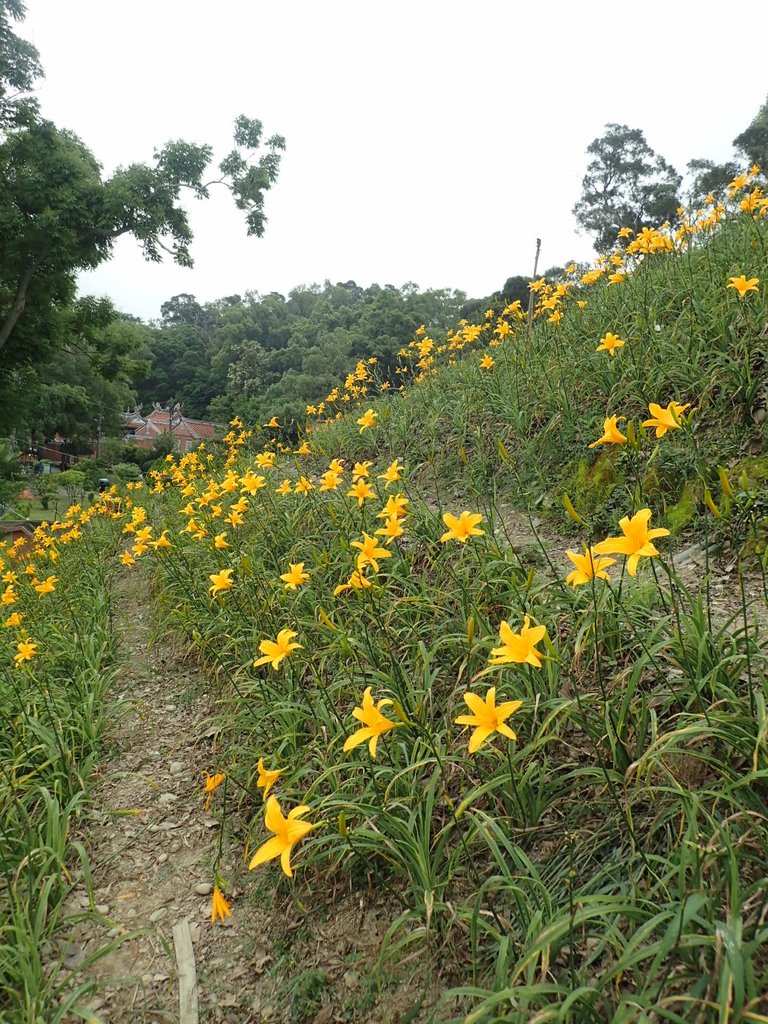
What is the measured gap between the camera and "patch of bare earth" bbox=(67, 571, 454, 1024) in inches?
50.0

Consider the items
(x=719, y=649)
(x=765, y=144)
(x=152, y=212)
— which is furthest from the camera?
(x=765, y=144)

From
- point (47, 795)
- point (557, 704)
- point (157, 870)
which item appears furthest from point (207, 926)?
point (557, 704)

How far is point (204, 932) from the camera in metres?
1.54

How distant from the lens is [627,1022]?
860 mm

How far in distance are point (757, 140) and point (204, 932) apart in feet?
86.9

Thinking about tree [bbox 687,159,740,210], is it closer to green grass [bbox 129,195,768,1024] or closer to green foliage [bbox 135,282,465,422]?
green foliage [bbox 135,282,465,422]

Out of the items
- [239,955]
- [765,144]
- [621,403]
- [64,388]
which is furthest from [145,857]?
[765,144]

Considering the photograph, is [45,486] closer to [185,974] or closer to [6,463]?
[6,463]

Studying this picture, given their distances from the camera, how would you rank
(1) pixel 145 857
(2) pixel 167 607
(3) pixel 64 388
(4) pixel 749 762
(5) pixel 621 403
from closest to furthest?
(4) pixel 749 762 < (1) pixel 145 857 < (5) pixel 621 403 < (2) pixel 167 607 < (3) pixel 64 388

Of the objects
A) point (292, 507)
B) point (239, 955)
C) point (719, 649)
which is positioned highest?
point (292, 507)

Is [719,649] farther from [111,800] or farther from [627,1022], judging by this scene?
[111,800]

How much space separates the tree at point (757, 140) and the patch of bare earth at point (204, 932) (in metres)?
24.8

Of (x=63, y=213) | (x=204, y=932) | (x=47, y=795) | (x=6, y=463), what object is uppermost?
(x=63, y=213)

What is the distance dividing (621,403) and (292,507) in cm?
242
